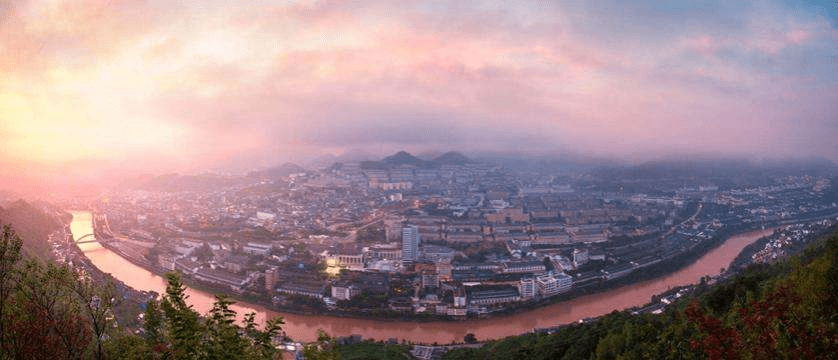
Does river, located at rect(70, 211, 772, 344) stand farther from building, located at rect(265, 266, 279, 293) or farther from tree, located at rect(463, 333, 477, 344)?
building, located at rect(265, 266, 279, 293)

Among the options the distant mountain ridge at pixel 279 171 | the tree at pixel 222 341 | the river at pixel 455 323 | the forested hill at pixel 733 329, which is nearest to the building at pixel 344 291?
the river at pixel 455 323

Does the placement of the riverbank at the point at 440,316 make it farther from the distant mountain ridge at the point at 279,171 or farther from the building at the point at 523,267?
the distant mountain ridge at the point at 279,171

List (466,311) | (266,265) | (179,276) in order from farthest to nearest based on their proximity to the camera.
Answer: (266,265)
(466,311)
(179,276)

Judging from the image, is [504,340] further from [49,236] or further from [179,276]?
[49,236]

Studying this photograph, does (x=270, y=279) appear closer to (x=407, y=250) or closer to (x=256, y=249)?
(x=256, y=249)

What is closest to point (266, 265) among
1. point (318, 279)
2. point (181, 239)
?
point (318, 279)
